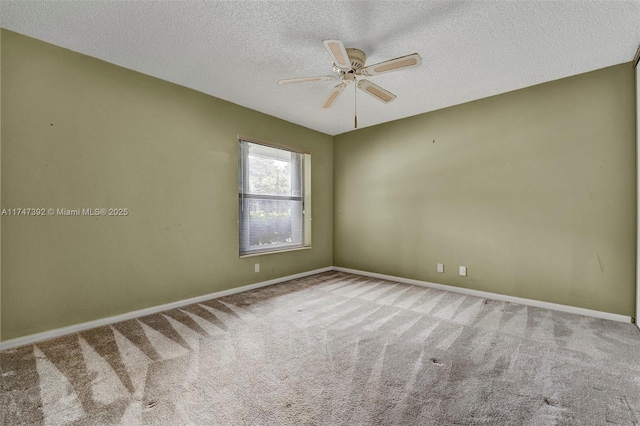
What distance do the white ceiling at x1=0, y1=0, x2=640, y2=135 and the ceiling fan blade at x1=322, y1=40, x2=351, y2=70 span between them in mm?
263

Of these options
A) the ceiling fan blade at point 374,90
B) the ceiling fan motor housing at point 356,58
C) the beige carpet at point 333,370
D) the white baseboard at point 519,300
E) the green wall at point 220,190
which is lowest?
the beige carpet at point 333,370

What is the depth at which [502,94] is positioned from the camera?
3588 millimetres

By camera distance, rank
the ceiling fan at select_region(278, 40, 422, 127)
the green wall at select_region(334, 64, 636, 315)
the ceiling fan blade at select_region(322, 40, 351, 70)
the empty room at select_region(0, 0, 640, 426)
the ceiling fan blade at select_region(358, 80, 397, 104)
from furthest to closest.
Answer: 1. the green wall at select_region(334, 64, 636, 315)
2. the ceiling fan blade at select_region(358, 80, 397, 104)
3. the ceiling fan at select_region(278, 40, 422, 127)
4. the ceiling fan blade at select_region(322, 40, 351, 70)
5. the empty room at select_region(0, 0, 640, 426)

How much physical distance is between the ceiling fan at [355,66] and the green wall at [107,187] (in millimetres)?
1631

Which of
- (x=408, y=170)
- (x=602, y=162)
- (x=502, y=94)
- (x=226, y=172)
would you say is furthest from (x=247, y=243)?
(x=602, y=162)

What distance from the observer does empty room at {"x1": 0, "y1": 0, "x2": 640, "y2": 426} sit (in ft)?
6.00

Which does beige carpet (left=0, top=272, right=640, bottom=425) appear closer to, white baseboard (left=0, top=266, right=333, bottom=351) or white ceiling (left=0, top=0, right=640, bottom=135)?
white baseboard (left=0, top=266, right=333, bottom=351)

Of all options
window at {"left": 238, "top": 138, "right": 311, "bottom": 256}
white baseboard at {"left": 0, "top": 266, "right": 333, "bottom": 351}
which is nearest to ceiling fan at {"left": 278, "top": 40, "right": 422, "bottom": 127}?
window at {"left": 238, "top": 138, "right": 311, "bottom": 256}

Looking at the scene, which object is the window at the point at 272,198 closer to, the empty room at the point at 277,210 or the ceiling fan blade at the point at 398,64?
the empty room at the point at 277,210

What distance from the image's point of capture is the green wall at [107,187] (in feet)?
7.85

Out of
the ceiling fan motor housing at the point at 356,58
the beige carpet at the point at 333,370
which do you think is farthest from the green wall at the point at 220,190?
the ceiling fan motor housing at the point at 356,58

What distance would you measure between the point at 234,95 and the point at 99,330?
118 inches

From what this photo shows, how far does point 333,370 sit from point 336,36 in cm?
266

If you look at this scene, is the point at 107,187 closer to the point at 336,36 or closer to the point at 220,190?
the point at 220,190
